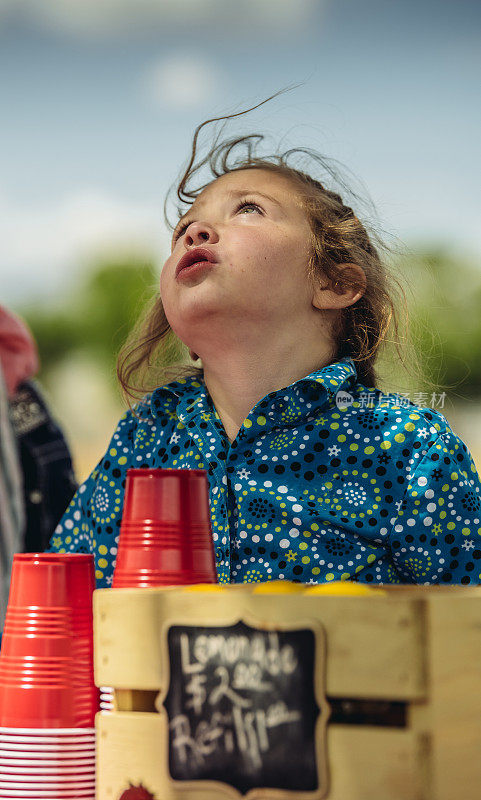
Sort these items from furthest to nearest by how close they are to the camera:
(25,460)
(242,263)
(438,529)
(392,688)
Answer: (25,460) → (242,263) → (438,529) → (392,688)

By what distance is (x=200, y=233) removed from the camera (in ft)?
4.20

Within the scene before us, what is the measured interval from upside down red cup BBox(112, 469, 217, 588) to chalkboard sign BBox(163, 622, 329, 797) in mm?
106

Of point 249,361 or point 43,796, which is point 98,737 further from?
point 249,361

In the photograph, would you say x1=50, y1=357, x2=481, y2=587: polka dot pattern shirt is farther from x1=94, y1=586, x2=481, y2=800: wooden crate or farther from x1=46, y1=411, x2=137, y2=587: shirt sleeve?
x1=94, y1=586, x2=481, y2=800: wooden crate

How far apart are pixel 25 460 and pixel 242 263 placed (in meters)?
0.78

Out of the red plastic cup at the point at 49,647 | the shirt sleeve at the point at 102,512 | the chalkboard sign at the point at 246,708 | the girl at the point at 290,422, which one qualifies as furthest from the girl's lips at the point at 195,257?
the chalkboard sign at the point at 246,708

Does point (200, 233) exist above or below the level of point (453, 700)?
above

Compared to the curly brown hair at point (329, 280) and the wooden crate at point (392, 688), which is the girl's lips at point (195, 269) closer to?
the curly brown hair at point (329, 280)

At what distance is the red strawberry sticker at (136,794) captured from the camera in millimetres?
708

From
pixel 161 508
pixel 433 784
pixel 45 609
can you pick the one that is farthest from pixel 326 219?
pixel 433 784

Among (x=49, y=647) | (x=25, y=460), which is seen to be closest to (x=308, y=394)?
(x=49, y=647)

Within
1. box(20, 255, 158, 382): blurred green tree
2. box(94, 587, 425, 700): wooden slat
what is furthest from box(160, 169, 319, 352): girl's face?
box(20, 255, 158, 382): blurred green tree

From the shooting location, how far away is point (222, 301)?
3.97 feet

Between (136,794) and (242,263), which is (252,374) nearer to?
(242,263)
